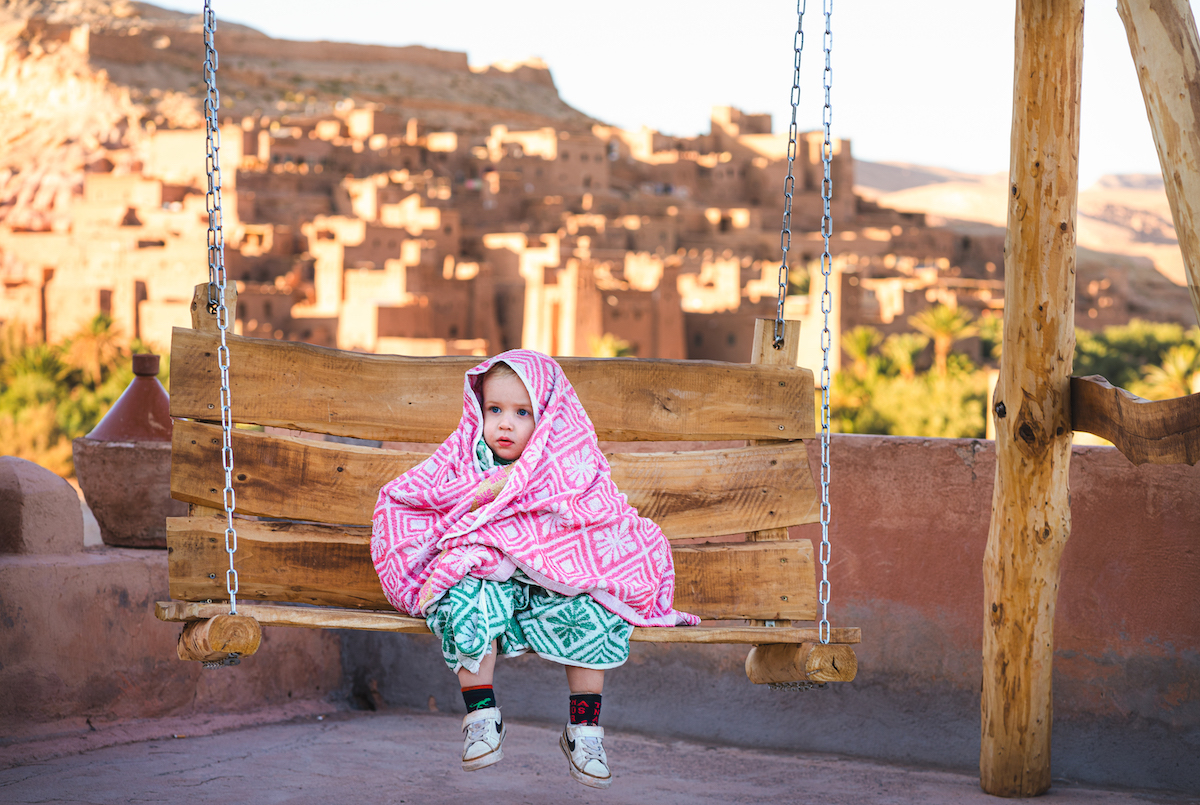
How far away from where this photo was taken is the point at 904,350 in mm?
26766

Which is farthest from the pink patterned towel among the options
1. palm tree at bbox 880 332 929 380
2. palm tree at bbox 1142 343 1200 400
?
palm tree at bbox 880 332 929 380

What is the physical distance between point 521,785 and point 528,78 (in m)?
84.4

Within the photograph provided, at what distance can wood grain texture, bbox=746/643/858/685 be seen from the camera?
116 inches

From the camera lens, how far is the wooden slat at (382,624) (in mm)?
2818

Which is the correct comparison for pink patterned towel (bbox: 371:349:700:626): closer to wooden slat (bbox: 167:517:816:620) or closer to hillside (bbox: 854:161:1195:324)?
wooden slat (bbox: 167:517:816:620)

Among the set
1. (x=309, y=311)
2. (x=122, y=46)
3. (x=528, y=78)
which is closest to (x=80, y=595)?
(x=309, y=311)

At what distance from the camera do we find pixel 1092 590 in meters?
4.06

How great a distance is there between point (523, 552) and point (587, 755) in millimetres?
493

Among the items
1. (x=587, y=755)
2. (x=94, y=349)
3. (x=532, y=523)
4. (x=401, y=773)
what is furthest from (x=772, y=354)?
(x=94, y=349)

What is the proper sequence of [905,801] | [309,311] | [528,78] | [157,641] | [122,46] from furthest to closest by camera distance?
[528,78]
[122,46]
[309,311]
[157,641]
[905,801]

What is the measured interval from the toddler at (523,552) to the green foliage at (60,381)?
22.5 metres

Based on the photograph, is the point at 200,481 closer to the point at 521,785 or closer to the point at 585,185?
the point at 521,785

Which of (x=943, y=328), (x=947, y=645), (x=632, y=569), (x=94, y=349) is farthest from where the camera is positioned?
(x=94, y=349)

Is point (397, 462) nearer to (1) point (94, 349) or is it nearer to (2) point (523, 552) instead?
(2) point (523, 552)
